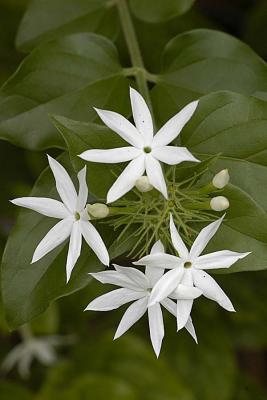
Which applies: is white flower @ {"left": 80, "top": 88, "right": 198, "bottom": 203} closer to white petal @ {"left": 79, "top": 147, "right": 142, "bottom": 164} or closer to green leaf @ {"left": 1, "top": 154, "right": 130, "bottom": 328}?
white petal @ {"left": 79, "top": 147, "right": 142, "bottom": 164}

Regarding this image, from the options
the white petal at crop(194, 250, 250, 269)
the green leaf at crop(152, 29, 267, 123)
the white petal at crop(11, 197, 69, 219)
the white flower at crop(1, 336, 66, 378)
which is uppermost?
the green leaf at crop(152, 29, 267, 123)

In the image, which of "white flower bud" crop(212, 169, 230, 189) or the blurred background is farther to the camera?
the blurred background

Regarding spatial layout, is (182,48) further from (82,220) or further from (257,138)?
(82,220)

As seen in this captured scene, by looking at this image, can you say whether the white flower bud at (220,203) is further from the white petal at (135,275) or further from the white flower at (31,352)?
the white flower at (31,352)

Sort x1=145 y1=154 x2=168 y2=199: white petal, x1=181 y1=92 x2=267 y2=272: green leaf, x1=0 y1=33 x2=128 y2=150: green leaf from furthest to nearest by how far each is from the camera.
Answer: x1=0 y1=33 x2=128 y2=150: green leaf < x1=181 y1=92 x2=267 y2=272: green leaf < x1=145 y1=154 x2=168 y2=199: white petal

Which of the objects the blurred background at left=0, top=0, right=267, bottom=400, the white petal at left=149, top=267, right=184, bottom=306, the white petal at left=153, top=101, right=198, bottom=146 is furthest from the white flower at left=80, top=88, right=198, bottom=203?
the blurred background at left=0, top=0, right=267, bottom=400

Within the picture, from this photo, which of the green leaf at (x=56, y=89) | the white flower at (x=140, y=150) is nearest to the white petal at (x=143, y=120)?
the white flower at (x=140, y=150)
